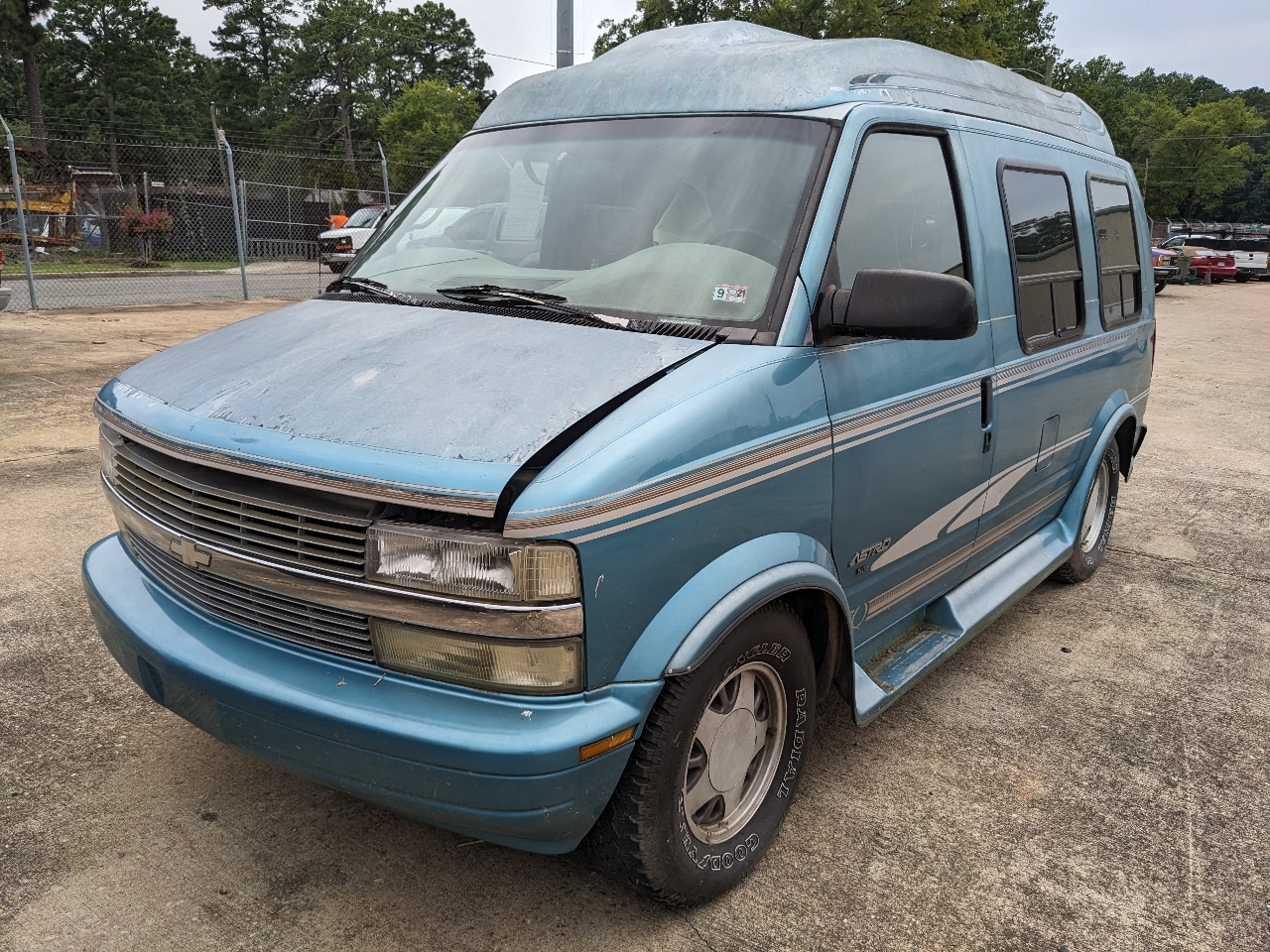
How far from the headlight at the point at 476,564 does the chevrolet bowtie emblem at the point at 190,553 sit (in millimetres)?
572

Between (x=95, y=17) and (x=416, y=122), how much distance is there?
17.9m

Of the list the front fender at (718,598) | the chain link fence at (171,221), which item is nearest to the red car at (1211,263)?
the chain link fence at (171,221)

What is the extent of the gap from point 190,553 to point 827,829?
6.42 ft

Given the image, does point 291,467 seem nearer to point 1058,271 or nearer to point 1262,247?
point 1058,271

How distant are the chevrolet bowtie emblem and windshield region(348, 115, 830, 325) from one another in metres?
1.10

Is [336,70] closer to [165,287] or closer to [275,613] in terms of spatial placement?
[165,287]

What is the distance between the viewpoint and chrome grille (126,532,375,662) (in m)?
2.29

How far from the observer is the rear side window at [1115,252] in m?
4.75

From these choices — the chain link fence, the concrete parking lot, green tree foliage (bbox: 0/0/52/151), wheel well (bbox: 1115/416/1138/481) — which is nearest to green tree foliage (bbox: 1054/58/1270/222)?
the chain link fence

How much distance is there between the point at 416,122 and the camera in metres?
62.5

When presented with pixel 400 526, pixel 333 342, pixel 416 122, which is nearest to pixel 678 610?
pixel 400 526

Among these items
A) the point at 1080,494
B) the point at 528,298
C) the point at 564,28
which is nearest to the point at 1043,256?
the point at 1080,494

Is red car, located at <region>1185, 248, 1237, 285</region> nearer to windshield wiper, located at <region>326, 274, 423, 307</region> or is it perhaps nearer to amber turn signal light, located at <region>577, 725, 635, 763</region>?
windshield wiper, located at <region>326, 274, 423, 307</region>

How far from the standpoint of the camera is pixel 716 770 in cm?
268
